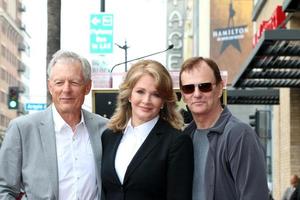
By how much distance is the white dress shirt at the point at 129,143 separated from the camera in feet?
14.9

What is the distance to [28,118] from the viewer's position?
471 centimetres

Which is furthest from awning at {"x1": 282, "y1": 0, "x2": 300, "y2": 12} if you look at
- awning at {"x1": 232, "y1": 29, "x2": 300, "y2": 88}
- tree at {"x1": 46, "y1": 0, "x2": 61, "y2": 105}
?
tree at {"x1": 46, "y1": 0, "x2": 61, "y2": 105}

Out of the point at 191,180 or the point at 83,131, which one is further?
the point at 83,131

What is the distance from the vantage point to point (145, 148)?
4531 millimetres

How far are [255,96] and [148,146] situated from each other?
59.9ft

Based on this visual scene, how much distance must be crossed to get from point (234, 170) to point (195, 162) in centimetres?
28

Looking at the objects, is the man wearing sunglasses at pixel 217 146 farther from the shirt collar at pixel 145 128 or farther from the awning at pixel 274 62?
the awning at pixel 274 62

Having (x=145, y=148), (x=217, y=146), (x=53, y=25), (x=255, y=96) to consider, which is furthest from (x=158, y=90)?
(x=255, y=96)

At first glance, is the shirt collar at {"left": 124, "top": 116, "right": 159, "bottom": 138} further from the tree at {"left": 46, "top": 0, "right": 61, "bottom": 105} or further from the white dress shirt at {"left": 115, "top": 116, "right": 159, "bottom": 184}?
the tree at {"left": 46, "top": 0, "right": 61, "bottom": 105}

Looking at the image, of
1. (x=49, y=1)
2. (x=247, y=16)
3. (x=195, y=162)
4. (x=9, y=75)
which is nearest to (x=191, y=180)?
(x=195, y=162)

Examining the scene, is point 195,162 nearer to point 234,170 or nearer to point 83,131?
point 234,170

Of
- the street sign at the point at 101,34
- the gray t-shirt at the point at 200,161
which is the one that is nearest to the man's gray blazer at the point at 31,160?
the gray t-shirt at the point at 200,161

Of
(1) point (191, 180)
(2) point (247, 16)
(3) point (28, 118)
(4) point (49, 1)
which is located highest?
(2) point (247, 16)

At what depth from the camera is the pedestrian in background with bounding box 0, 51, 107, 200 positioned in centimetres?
454
